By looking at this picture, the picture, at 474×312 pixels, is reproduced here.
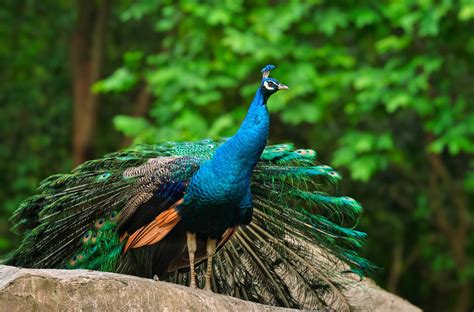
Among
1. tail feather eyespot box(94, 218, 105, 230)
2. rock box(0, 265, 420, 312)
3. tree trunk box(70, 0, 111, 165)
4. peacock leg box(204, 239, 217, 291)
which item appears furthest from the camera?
tree trunk box(70, 0, 111, 165)

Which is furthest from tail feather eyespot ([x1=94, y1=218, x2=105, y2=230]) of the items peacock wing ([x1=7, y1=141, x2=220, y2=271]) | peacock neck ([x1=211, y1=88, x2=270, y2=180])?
peacock neck ([x1=211, y1=88, x2=270, y2=180])

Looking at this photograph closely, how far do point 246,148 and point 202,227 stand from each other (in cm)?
50

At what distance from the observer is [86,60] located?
1202cm

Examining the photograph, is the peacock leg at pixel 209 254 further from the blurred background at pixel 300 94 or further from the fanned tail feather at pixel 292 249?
the blurred background at pixel 300 94

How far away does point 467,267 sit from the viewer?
11.0m

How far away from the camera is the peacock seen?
17.5 feet

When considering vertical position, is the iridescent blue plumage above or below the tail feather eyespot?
above

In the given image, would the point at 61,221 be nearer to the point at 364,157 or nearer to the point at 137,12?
the point at 364,157

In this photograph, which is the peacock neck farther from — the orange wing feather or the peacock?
the orange wing feather

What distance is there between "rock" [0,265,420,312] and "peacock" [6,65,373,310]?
626 mm

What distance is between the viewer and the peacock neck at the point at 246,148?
5191 millimetres

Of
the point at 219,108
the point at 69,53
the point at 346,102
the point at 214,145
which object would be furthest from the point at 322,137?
the point at 214,145

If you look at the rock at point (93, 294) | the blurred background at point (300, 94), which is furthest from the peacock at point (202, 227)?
the blurred background at point (300, 94)

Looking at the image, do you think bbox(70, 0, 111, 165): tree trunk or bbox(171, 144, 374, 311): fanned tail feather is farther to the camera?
bbox(70, 0, 111, 165): tree trunk
